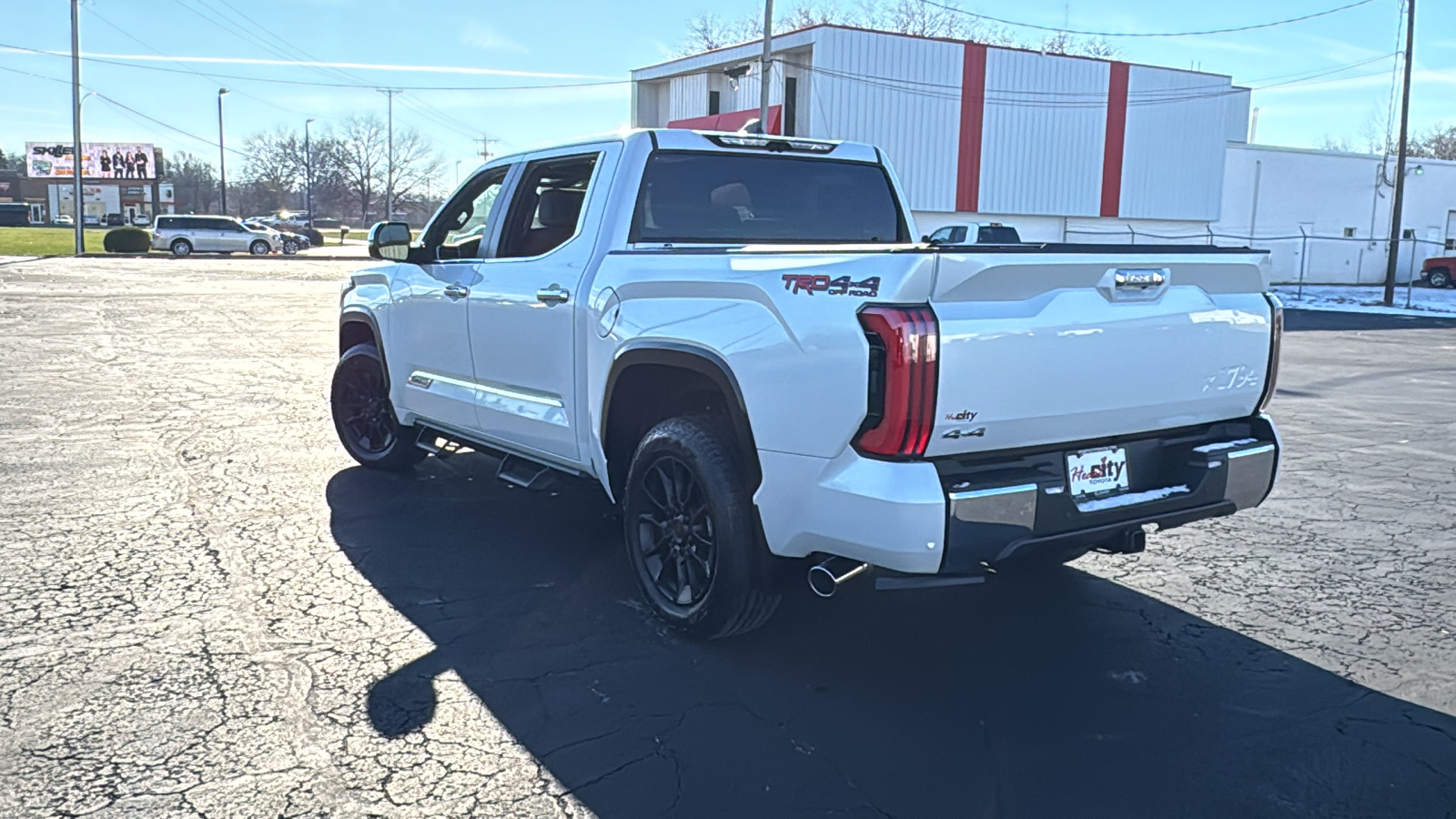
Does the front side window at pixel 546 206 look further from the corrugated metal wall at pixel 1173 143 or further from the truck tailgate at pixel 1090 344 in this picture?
the corrugated metal wall at pixel 1173 143

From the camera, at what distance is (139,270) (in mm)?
32719

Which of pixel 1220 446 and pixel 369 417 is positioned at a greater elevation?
pixel 1220 446

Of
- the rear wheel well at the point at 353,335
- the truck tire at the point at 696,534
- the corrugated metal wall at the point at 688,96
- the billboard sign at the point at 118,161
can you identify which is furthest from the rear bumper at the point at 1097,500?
the billboard sign at the point at 118,161

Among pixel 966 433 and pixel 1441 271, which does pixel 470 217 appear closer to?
pixel 966 433

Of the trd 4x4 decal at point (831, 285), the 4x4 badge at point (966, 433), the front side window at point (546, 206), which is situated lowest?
the 4x4 badge at point (966, 433)

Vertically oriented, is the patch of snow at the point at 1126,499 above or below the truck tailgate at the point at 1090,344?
below

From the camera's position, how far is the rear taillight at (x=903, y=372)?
338 centimetres

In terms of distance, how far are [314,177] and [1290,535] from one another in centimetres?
9970

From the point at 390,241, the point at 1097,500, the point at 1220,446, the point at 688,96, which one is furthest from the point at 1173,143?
the point at 1097,500

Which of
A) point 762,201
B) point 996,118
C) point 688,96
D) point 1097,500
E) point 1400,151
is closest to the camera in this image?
point 1097,500

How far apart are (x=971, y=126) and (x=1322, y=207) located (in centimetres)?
1677

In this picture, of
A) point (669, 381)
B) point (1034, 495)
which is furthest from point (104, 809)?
point (1034, 495)

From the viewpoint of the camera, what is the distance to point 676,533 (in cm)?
442

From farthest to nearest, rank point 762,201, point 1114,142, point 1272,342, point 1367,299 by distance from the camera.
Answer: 1. point 1114,142
2. point 1367,299
3. point 762,201
4. point 1272,342
